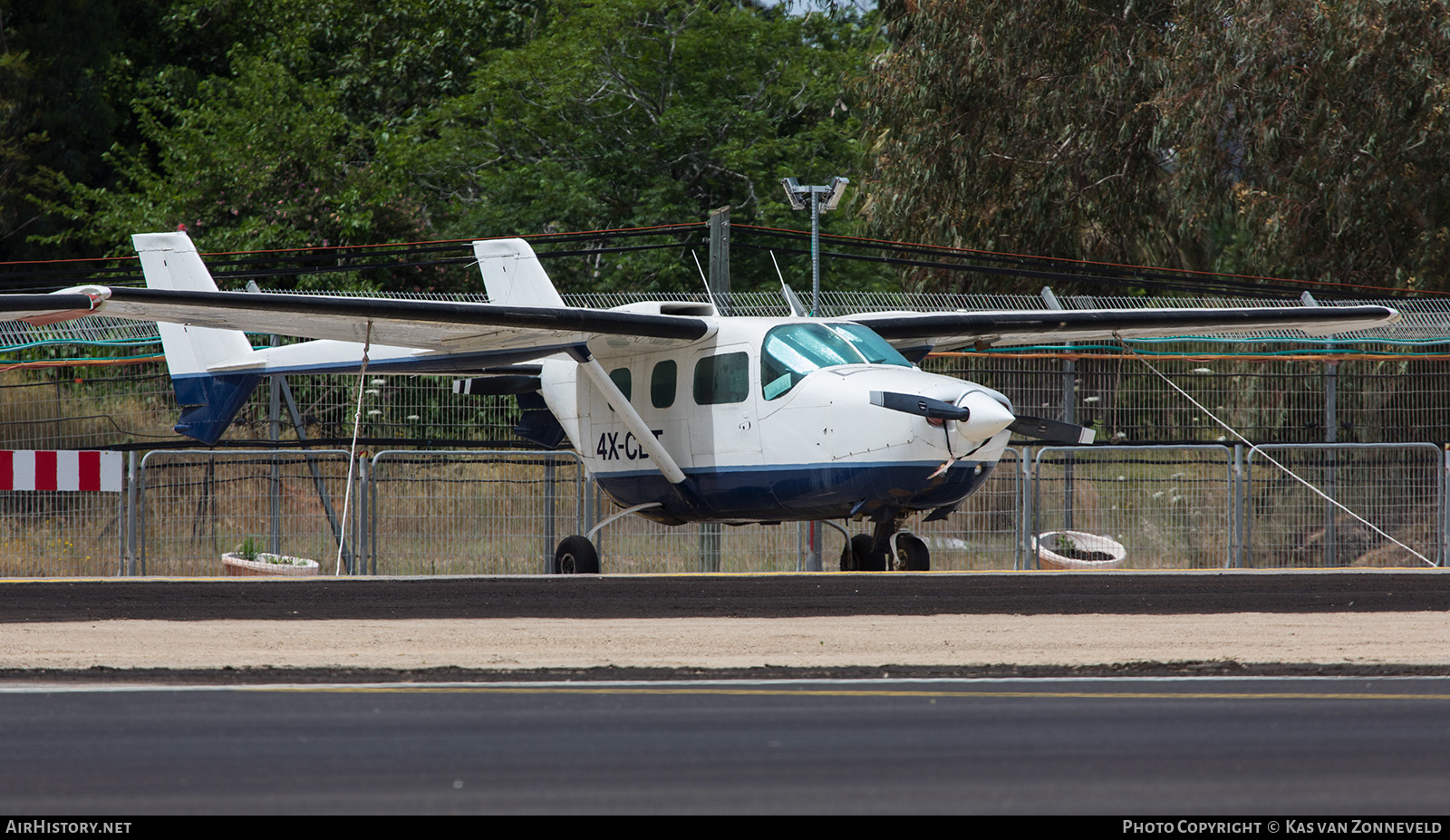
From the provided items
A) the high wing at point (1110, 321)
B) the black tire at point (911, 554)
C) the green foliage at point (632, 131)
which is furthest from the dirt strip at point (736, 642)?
the green foliage at point (632, 131)

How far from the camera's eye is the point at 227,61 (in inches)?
1898

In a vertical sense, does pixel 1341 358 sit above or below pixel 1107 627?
above

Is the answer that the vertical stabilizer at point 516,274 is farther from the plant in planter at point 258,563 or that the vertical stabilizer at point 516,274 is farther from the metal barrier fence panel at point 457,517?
the plant in planter at point 258,563

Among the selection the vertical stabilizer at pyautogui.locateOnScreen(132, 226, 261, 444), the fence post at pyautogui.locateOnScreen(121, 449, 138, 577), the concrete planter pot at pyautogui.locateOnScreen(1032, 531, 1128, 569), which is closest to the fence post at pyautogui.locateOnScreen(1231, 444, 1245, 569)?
the concrete planter pot at pyautogui.locateOnScreen(1032, 531, 1128, 569)

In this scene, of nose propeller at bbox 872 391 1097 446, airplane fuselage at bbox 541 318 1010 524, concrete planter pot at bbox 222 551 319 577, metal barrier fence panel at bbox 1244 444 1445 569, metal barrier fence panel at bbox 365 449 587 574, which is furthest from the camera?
metal barrier fence panel at bbox 1244 444 1445 569

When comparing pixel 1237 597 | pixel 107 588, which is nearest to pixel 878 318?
pixel 1237 597

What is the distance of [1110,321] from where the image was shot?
57.1ft

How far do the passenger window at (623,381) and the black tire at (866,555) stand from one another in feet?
9.72

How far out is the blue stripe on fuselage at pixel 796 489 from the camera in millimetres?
14891

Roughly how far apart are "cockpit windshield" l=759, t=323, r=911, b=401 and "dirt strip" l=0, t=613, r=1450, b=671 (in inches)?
166

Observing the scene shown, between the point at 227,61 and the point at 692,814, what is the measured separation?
1841 inches

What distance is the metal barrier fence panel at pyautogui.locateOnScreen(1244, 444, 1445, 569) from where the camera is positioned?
20.2 metres

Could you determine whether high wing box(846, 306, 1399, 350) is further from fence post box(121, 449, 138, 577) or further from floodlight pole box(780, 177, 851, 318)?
fence post box(121, 449, 138, 577)
